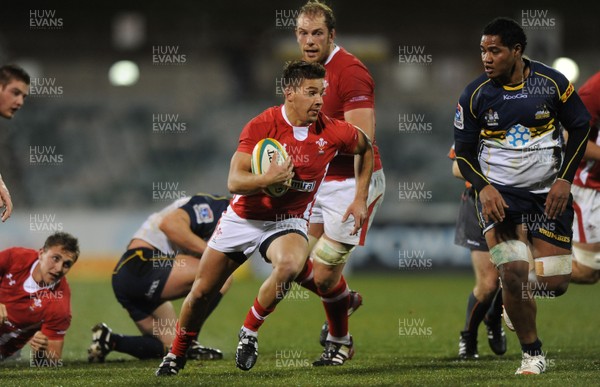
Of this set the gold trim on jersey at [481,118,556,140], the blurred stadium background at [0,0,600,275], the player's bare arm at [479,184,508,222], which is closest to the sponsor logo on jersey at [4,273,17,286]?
the player's bare arm at [479,184,508,222]

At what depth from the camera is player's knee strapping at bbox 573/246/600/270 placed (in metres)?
8.06

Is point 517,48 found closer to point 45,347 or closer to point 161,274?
point 161,274

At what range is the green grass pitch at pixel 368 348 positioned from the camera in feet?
19.9

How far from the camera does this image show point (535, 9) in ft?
89.2

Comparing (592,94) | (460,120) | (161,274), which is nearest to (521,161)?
(460,120)

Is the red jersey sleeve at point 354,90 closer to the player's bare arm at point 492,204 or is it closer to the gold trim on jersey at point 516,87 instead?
the gold trim on jersey at point 516,87

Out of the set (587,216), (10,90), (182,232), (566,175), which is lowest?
(182,232)

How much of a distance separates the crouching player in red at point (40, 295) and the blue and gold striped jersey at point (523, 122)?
328 centimetres

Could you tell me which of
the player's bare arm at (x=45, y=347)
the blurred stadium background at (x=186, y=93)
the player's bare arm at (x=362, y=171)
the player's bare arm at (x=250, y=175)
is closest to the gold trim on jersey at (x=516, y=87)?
the player's bare arm at (x=362, y=171)

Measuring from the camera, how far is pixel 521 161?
20.4 feet

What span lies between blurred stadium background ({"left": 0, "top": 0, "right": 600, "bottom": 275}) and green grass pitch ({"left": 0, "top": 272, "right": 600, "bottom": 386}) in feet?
20.9

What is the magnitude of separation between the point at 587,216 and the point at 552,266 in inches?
80.1

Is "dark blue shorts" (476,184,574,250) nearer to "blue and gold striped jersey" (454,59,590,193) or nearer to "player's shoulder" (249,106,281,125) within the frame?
"blue and gold striped jersey" (454,59,590,193)

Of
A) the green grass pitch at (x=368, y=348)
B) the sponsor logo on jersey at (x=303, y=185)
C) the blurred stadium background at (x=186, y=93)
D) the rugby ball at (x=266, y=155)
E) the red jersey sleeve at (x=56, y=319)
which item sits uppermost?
the blurred stadium background at (x=186, y=93)
